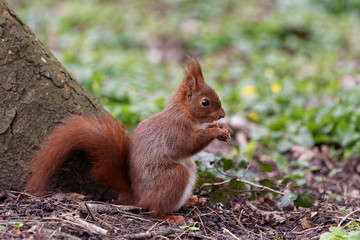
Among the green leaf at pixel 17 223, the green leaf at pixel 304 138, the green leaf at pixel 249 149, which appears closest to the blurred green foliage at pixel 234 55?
the green leaf at pixel 304 138

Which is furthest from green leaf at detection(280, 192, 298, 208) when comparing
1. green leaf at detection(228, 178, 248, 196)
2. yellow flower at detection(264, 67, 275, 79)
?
yellow flower at detection(264, 67, 275, 79)

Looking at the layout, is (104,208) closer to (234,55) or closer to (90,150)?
(90,150)

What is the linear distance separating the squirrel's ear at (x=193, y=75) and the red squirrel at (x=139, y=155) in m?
0.19

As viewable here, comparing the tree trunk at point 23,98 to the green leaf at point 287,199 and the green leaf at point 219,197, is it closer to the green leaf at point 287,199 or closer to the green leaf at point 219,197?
the green leaf at point 219,197

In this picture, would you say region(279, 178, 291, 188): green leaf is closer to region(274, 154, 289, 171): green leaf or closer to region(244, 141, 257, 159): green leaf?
region(274, 154, 289, 171): green leaf

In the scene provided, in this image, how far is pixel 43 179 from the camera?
267 centimetres

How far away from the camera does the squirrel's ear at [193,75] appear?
310 cm

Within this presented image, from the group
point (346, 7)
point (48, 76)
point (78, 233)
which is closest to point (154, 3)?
point (346, 7)

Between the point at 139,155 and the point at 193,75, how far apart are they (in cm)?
64

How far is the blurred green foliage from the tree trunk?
157cm

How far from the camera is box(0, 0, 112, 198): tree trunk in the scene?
275cm

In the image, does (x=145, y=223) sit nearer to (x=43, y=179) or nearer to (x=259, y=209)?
(x=43, y=179)

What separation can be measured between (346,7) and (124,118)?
7.58 m

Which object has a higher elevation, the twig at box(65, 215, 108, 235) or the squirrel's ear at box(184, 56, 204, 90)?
the squirrel's ear at box(184, 56, 204, 90)
